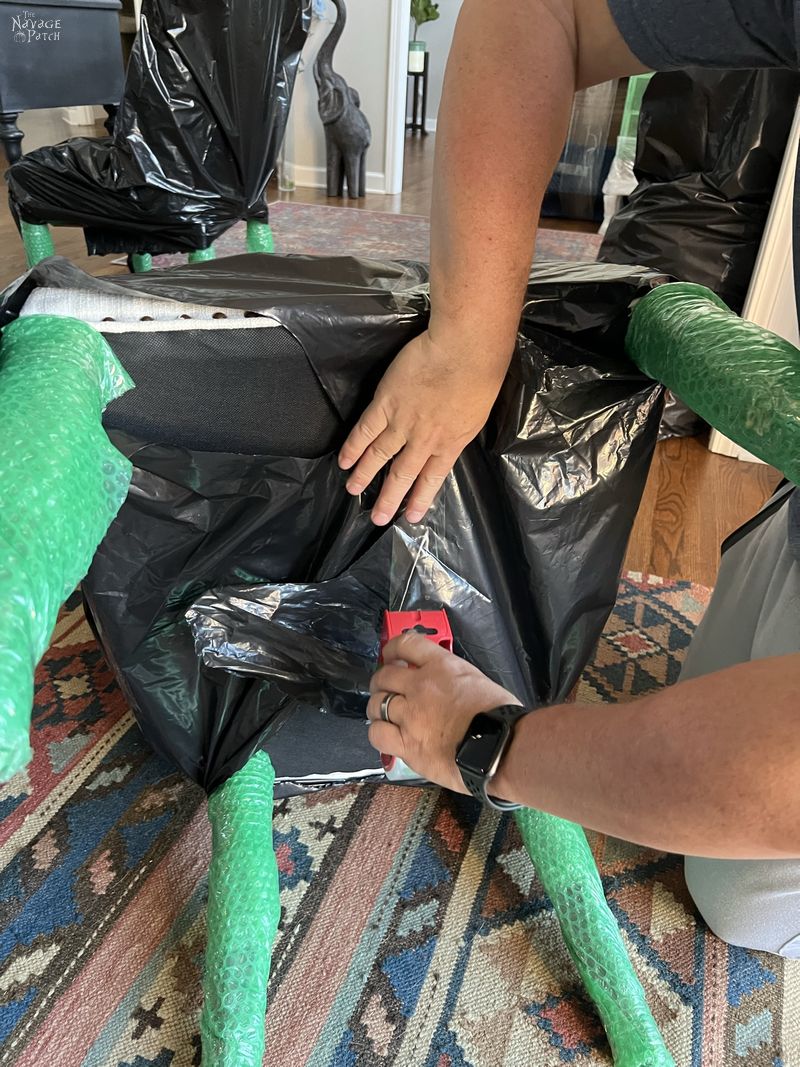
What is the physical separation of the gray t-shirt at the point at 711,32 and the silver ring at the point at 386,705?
17.3 inches

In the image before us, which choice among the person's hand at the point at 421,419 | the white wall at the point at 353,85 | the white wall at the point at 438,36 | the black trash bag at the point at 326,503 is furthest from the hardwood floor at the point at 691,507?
the white wall at the point at 438,36

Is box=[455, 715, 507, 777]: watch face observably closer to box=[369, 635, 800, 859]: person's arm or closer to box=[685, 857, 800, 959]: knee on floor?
box=[369, 635, 800, 859]: person's arm

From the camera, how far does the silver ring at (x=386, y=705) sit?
0.60 m

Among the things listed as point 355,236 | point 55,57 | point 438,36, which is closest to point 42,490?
point 55,57

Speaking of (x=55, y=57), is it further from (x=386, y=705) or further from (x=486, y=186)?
(x=386, y=705)

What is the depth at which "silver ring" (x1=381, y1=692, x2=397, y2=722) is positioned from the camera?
0.60m

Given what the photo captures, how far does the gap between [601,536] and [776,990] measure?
18.9 inches

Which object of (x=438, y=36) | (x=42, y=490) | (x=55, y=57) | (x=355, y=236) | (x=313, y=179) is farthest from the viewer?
(x=438, y=36)

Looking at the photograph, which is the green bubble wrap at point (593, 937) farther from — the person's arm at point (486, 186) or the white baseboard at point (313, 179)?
the white baseboard at point (313, 179)

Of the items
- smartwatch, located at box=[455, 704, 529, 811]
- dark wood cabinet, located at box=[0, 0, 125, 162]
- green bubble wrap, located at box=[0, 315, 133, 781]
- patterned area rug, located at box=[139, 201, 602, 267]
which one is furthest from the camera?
patterned area rug, located at box=[139, 201, 602, 267]

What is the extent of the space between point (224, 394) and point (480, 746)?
333 mm

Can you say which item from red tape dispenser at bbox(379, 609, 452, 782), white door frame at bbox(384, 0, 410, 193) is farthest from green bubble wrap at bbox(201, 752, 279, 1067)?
white door frame at bbox(384, 0, 410, 193)

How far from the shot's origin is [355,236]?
3039 mm

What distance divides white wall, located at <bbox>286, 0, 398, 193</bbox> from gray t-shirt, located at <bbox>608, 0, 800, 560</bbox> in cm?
327
